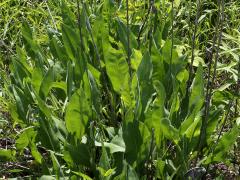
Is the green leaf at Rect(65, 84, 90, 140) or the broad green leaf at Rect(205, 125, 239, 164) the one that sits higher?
the green leaf at Rect(65, 84, 90, 140)

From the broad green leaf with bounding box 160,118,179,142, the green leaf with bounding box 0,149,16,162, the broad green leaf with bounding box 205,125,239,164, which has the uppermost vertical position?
the broad green leaf with bounding box 160,118,179,142

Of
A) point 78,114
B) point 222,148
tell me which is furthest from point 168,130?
point 78,114

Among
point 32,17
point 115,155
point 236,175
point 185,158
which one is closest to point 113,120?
point 115,155

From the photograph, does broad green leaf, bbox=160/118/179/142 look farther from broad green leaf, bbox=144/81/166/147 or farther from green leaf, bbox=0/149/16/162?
green leaf, bbox=0/149/16/162

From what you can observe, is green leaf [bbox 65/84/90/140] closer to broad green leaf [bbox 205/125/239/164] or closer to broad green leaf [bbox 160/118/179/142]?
broad green leaf [bbox 160/118/179/142]

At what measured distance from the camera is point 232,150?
1771 mm

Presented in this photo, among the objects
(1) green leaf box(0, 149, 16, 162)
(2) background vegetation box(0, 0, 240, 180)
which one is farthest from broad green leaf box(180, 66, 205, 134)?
(1) green leaf box(0, 149, 16, 162)

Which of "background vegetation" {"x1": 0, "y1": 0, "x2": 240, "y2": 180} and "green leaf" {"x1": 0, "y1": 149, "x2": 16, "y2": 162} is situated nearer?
"background vegetation" {"x1": 0, "y1": 0, "x2": 240, "y2": 180}

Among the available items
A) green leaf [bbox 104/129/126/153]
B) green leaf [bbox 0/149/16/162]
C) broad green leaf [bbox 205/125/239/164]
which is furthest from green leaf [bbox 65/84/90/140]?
broad green leaf [bbox 205/125/239/164]

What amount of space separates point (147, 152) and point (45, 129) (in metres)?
0.33

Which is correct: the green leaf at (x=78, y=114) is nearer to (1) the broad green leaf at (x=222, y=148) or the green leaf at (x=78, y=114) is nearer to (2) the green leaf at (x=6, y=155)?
(2) the green leaf at (x=6, y=155)

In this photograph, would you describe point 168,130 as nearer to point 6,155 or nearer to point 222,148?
point 222,148

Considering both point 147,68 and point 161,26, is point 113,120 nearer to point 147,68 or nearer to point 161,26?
point 147,68

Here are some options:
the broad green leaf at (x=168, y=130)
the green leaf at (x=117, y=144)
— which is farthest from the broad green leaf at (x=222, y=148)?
the green leaf at (x=117, y=144)
